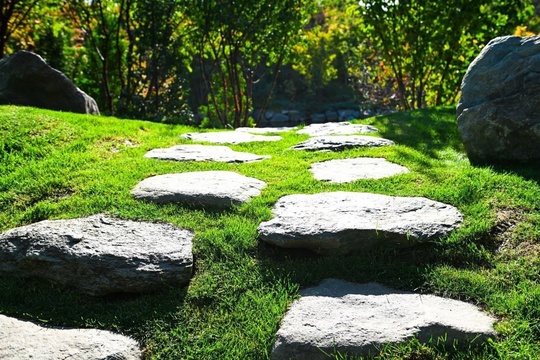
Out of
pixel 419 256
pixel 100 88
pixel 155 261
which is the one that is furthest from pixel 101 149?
pixel 100 88

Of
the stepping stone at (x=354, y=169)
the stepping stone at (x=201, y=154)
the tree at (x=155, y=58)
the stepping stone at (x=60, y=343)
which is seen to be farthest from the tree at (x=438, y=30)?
the stepping stone at (x=60, y=343)

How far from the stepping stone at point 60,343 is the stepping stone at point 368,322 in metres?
0.71

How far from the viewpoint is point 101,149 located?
4840mm

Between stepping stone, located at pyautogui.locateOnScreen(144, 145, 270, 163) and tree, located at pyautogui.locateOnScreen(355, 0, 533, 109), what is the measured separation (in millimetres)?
4747

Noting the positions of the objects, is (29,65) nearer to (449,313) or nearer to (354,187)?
(354,187)

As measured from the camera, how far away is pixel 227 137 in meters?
6.01

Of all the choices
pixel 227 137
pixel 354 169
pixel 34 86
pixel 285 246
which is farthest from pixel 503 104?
pixel 34 86

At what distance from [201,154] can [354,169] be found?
1.48 m

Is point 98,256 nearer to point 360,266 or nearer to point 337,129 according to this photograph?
point 360,266

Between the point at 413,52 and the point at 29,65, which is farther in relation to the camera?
the point at 413,52

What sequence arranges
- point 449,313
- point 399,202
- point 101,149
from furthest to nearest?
1. point 101,149
2. point 399,202
3. point 449,313

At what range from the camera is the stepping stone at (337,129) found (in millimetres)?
6029

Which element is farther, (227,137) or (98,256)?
(227,137)

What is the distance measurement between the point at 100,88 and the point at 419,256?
406 inches
